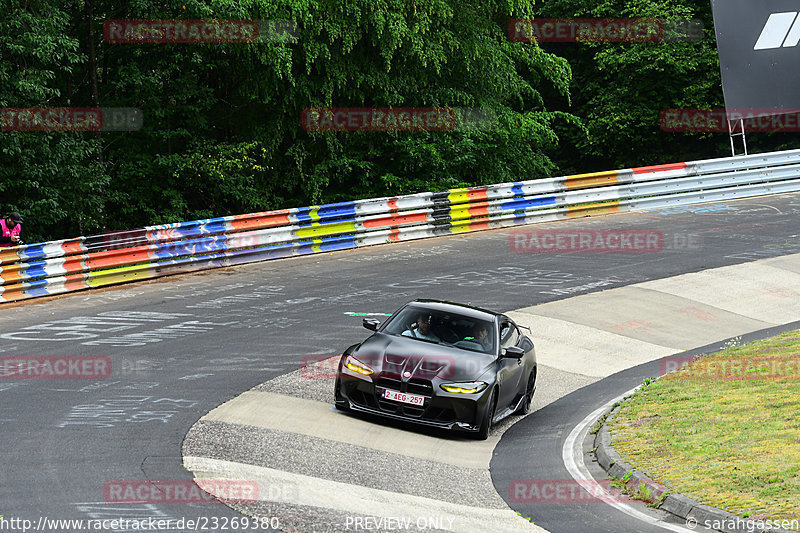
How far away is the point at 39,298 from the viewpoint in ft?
62.1

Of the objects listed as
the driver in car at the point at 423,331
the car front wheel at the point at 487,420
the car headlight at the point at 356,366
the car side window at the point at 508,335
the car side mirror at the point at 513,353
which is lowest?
the car front wheel at the point at 487,420

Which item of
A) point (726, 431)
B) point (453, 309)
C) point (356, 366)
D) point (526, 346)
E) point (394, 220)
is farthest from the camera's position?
point (394, 220)

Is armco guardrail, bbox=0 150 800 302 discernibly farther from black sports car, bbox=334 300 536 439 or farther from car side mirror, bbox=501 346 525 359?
car side mirror, bbox=501 346 525 359

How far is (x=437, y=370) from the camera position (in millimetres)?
11859

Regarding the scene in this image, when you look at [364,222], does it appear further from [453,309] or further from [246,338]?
[453,309]

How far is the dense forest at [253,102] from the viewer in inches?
878

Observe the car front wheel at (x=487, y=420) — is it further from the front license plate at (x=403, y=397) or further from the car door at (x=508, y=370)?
the front license plate at (x=403, y=397)

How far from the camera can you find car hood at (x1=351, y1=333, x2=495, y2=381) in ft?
38.9

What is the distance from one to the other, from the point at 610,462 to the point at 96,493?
17.4ft

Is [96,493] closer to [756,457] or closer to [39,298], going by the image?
[756,457]

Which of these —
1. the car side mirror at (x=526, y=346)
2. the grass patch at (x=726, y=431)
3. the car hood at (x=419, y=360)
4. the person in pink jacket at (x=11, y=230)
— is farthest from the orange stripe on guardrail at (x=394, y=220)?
the car hood at (x=419, y=360)

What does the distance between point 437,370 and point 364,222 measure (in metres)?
12.4

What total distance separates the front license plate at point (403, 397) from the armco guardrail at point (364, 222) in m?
9.75

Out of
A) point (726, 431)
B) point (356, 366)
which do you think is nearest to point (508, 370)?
point (356, 366)
